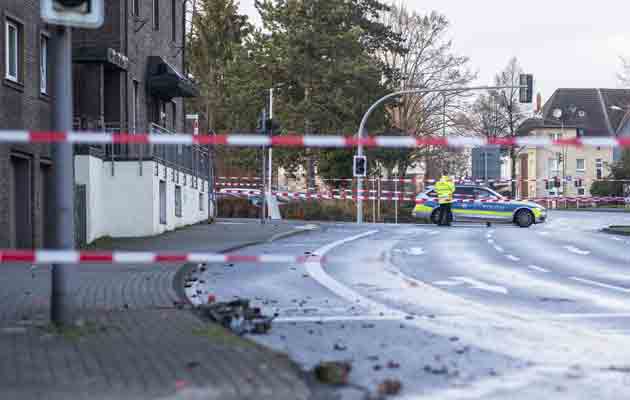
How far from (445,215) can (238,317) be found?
27.6 metres

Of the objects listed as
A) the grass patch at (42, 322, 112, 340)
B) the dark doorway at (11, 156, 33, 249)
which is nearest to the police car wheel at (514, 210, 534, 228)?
the dark doorway at (11, 156, 33, 249)

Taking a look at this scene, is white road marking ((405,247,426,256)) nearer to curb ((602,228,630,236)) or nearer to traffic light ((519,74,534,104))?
curb ((602,228,630,236))

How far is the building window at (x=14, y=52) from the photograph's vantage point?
20.8m

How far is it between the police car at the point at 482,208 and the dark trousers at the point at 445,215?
70.1 inches

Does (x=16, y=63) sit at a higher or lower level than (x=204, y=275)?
higher

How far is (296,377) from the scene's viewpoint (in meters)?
6.71

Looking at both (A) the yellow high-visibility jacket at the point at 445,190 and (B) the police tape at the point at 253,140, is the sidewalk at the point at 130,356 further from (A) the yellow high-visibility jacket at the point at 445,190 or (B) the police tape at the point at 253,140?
(A) the yellow high-visibility jacket at the point at 445,190

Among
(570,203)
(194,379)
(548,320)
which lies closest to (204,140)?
(194,379)

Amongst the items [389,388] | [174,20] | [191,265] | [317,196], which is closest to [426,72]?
[317,196]

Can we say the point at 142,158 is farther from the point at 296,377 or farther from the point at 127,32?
the point at 296,377

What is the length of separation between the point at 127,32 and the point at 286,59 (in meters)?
32.3

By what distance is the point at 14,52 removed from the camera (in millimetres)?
Answer: 21109

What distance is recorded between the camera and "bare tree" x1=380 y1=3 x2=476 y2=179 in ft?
204

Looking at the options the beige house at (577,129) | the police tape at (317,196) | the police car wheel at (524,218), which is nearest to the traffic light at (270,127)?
the police car wheel at (524,218)
